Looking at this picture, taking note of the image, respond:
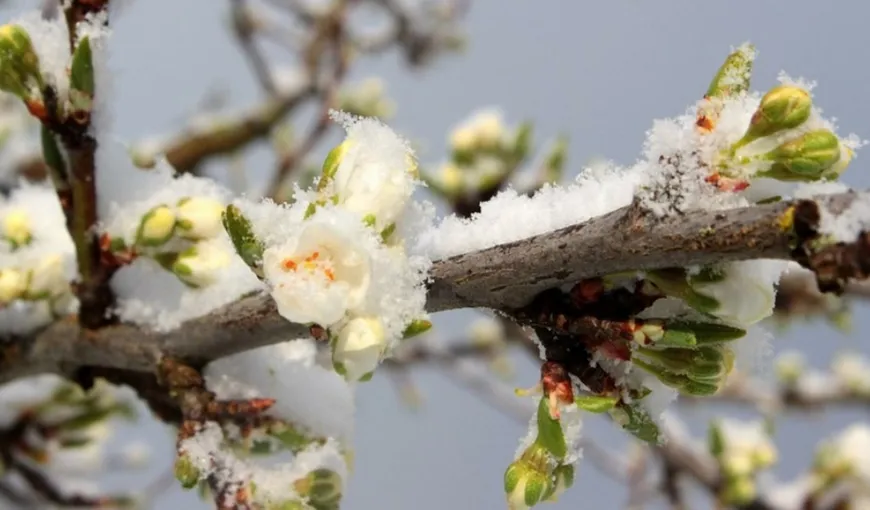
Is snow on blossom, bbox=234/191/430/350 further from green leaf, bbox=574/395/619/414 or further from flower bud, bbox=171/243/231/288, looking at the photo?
flower bud, bbox=171/243/231/288

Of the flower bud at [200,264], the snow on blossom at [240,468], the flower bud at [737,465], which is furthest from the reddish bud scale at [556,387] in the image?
the flower bud at [737,465]

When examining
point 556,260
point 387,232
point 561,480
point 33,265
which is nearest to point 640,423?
point 561,480

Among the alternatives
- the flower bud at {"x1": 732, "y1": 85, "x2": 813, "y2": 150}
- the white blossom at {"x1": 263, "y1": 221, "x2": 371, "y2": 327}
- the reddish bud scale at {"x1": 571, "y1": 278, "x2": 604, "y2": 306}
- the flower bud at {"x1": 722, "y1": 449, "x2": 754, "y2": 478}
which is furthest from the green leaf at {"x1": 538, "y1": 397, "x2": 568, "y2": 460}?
the flower bud at {"x1": 722, "y1": 449, "x2": 754, "y2": 478}

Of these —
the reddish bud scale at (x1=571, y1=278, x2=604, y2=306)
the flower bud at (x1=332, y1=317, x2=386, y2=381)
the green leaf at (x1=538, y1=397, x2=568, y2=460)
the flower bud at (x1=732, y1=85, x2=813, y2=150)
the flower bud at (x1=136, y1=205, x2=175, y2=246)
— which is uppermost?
the flower bud at (x1=136, y1=205, x2=175, y2=246)

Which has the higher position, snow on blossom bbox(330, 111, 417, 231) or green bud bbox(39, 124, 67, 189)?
green bud bbox(39, 124, 67, 189)

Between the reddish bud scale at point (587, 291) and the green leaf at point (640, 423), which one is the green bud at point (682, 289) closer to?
the reddish bud scale at point (587, 291)
